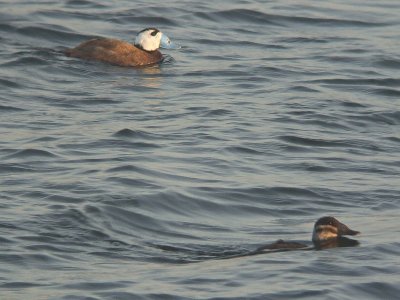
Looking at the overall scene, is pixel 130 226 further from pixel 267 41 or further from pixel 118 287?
pixel 267 41

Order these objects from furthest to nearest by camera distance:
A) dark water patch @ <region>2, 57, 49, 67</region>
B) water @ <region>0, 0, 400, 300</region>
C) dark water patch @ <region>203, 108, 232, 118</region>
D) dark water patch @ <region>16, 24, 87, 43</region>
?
dark water patch @ <region>16, 24, 87, 43</region>
dark water patch @ <region>2, 57, 49, 67</region>
dark water patch @ <region>203, 108, 232, 118</region>
water @ <region>0, 0, 400, 300</region>

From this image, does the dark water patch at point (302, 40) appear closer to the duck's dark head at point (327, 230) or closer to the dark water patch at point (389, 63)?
the dark water patch at point (389, 63)

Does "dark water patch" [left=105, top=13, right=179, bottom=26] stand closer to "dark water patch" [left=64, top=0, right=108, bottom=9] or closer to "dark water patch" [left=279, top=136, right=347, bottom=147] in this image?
"dark water patch" [left=64, top=0, right=108, bottom=9]

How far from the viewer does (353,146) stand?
1752 cm

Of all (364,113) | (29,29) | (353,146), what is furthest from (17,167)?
(29,29)

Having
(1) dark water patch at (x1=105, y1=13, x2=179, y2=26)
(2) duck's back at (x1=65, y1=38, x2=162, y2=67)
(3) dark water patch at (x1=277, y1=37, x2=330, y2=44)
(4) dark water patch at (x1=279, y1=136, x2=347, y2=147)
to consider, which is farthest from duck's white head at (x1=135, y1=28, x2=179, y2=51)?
(4) dark water patch at (x1=279, y1=136, x2=347, y2=147)

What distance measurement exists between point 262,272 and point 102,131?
5.81 metres

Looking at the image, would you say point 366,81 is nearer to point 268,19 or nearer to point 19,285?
point 268,19

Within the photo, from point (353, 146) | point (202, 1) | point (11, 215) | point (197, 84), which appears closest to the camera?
point (11, 215)

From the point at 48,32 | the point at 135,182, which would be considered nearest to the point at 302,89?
the point at 48,32

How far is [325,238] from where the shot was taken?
12.8 meters

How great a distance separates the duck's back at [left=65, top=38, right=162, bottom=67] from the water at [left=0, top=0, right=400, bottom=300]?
18cm

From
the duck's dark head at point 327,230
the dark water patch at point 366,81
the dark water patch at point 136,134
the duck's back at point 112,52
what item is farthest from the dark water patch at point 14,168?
the dark water patch at point 366,81

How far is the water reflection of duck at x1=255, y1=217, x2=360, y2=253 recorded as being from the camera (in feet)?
41.6
